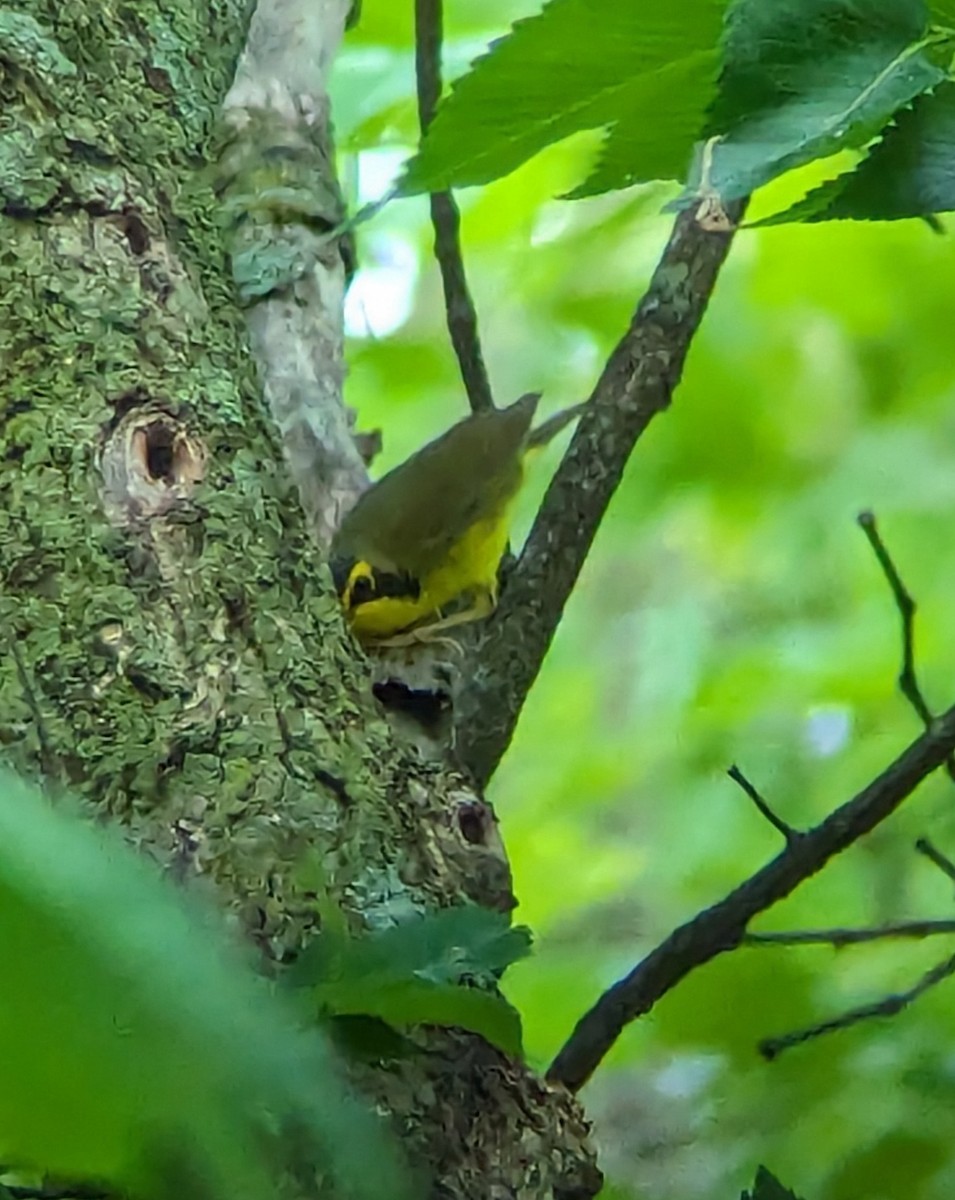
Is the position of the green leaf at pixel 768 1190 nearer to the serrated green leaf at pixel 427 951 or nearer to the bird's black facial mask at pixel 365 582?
the serrated green leaf at pixel 427 951

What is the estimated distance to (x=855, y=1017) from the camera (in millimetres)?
727

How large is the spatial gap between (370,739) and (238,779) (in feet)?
0.21

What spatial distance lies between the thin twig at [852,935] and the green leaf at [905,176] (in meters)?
0.47

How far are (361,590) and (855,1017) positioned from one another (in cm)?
45

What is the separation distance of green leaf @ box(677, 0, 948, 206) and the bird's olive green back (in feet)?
2.15

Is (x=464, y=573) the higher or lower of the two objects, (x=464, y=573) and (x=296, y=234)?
the lower

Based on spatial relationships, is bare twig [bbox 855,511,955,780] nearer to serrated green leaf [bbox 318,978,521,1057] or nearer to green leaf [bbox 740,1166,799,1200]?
green leaf [bbox 740,1166,799,1200]

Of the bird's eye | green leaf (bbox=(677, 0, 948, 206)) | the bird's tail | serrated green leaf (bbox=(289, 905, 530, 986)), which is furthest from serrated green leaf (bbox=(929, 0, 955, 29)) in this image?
the bird's tail

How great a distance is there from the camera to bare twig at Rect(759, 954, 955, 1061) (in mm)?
719

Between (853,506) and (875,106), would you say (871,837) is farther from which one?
(875,106)

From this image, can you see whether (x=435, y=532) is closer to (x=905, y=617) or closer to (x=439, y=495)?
(x=439, y=495)

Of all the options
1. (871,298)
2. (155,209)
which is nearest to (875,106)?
(155,209)

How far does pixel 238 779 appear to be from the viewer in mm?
511

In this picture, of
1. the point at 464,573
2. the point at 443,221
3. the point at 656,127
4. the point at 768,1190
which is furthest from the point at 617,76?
the point at 464,573
